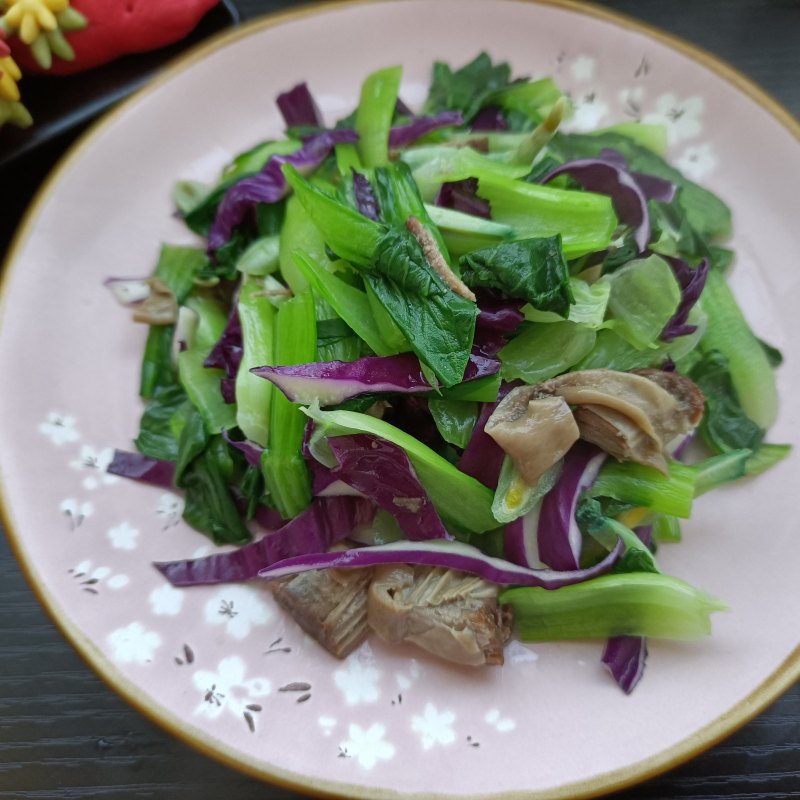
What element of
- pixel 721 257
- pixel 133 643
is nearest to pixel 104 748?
pixel 133 643

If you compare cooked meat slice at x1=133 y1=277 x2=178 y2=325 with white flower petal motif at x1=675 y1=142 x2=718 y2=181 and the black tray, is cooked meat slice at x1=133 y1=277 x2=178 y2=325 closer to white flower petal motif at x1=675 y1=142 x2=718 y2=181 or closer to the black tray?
the black tray

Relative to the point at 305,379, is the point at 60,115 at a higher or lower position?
higher

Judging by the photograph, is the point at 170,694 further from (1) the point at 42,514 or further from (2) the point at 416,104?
(2) the point at 416,104

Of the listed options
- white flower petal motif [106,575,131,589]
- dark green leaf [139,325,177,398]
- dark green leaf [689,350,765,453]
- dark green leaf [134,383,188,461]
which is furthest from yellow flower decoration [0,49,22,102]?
dark green leaf [689,350,765,453]

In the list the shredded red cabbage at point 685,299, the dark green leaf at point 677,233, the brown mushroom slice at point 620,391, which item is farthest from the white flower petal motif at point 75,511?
the dark green leaf at point 677,233

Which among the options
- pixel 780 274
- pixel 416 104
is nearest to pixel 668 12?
pixel 416 104

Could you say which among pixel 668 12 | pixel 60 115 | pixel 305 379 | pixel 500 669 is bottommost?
pixel 500 669

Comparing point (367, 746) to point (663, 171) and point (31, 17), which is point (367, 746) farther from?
point (31, 17)
